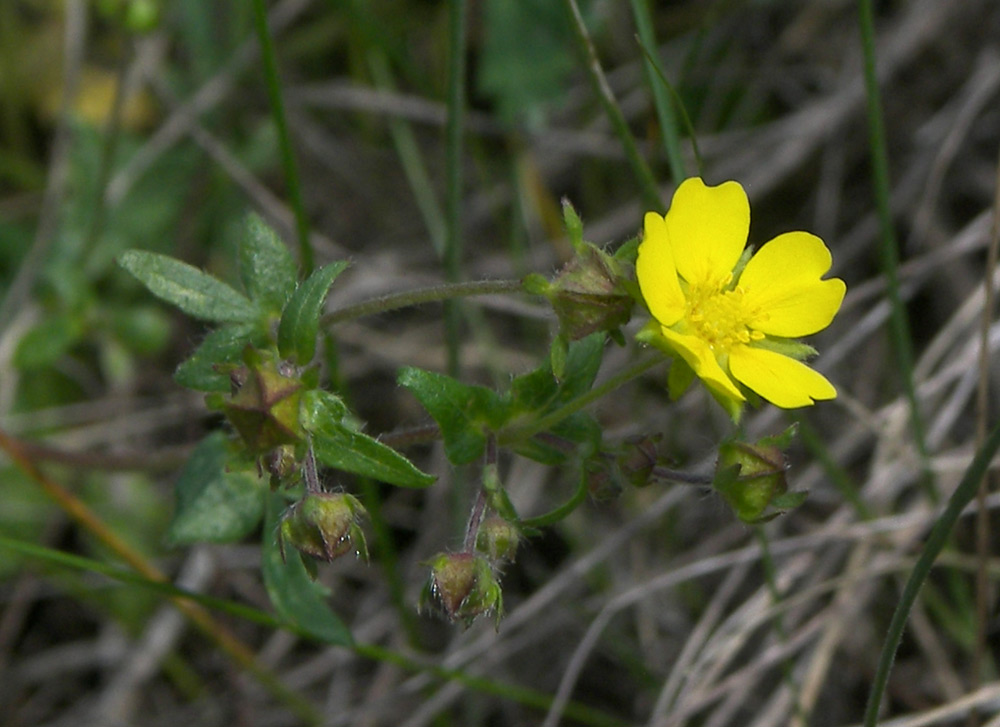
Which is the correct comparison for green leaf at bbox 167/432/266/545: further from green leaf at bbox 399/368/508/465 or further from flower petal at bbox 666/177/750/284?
flower petal at bbox 666/177/750/284

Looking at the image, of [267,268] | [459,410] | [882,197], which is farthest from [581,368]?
[882,197]

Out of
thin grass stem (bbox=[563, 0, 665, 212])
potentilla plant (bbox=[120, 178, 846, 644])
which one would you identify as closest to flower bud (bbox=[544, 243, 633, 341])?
potentilla plant (bbox=[120, 178, 846, 644])

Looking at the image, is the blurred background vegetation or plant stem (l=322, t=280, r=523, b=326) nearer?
plant stem (l=322, t=280, r=523, b=326)

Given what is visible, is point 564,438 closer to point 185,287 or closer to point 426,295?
point 426,295

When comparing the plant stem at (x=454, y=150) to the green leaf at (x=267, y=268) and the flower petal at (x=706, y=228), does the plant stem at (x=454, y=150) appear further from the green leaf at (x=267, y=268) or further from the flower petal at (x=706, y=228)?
the flower petal at (x=706, y=228)

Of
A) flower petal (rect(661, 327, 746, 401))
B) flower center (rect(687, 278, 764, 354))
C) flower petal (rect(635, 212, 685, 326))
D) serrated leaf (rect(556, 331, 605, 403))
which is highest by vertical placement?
flower petal (rect(635, 212, 685, 326))

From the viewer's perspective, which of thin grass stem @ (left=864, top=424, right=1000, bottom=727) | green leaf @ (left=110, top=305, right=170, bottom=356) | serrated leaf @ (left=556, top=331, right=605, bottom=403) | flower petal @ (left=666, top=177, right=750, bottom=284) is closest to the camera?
thin grass stem @ (left=864, top=424, right=1000, bottom=727)

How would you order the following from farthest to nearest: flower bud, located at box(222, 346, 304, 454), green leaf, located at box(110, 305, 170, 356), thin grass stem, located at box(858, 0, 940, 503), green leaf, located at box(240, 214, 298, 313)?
green leaf, located at box(110, 305, 170, 356) → thin grass stem, located at box(858, 0, 940, 503) → green leaf, located at box(240, 214, 298, 313) → flower bud, located at box(222, 346, 304, 454)

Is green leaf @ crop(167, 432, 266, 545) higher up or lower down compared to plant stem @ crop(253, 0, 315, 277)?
lower down
